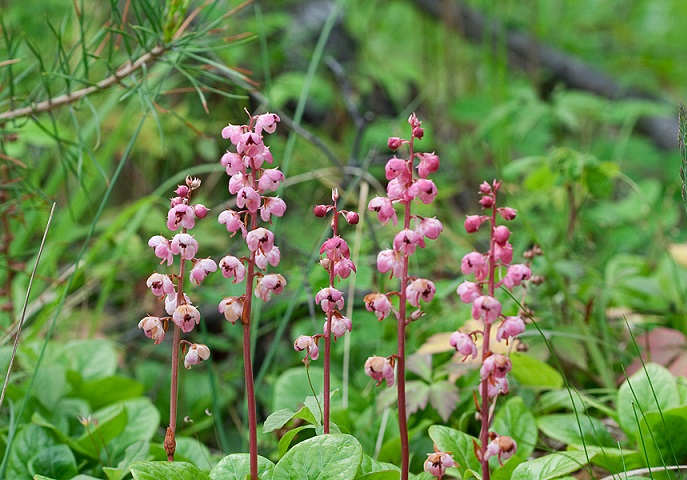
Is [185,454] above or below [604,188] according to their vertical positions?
below

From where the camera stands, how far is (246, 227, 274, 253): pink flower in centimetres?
85

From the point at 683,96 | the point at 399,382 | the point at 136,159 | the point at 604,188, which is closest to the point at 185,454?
the point at 399,382

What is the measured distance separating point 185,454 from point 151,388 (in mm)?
678

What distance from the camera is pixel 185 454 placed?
4.15ft

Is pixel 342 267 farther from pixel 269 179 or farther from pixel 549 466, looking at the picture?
pixel 549 466

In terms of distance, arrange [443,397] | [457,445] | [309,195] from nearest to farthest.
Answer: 1. [457,445]
2. [443,397]
3. [309,195]

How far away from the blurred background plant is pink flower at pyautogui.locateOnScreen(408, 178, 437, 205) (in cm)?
32

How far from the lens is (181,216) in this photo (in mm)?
879

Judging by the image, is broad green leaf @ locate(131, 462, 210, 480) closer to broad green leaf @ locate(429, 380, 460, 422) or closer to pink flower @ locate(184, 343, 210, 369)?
pink flower @ locate(184, 343, 210, 369)

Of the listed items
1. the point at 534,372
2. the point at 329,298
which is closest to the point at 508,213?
the point at 329,298

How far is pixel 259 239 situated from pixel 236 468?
13.3 inches

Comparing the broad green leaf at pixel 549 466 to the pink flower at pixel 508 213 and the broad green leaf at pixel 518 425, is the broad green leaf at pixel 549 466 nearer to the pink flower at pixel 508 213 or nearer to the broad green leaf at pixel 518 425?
the broad green leaf at pixel 518 425

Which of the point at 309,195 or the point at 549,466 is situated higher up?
the point at 309,195

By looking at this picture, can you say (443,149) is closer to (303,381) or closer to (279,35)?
(279,35)
